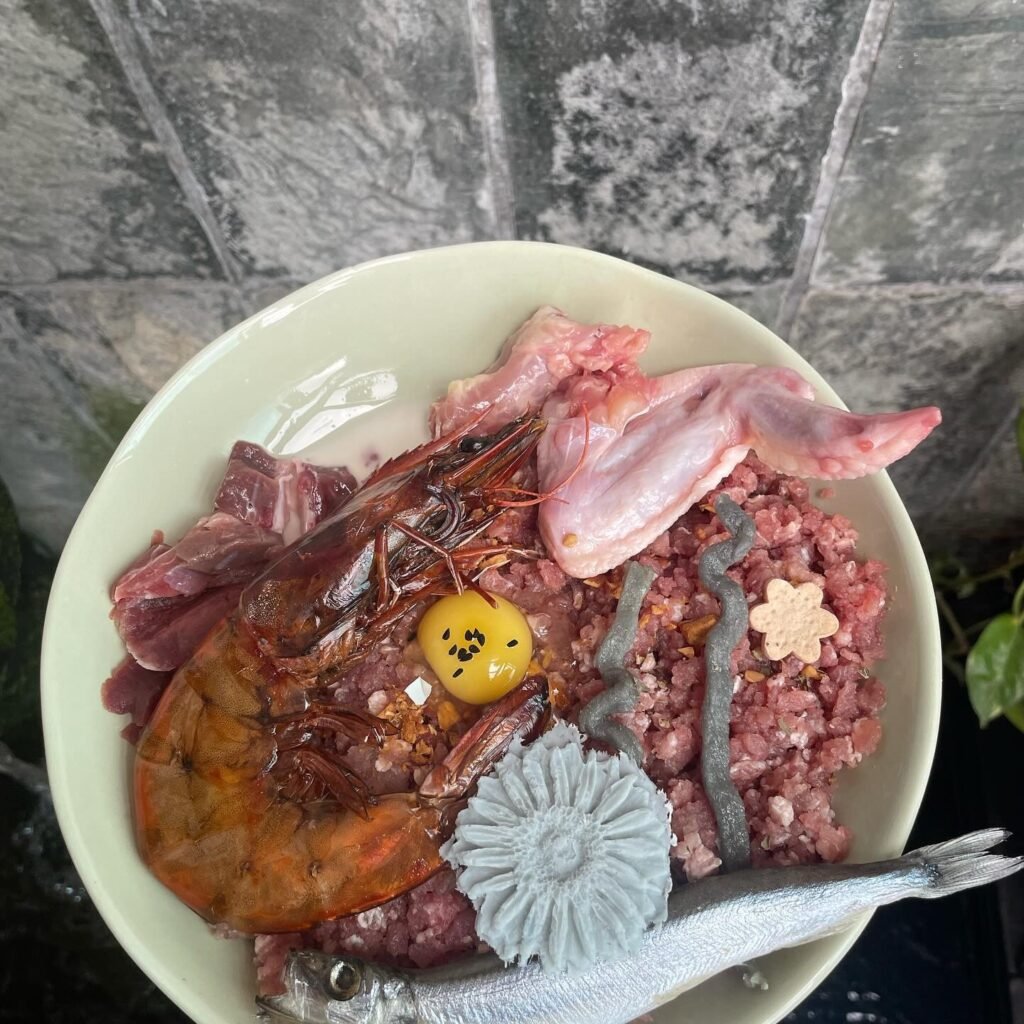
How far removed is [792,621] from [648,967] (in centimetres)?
41

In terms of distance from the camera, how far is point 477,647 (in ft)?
3.43

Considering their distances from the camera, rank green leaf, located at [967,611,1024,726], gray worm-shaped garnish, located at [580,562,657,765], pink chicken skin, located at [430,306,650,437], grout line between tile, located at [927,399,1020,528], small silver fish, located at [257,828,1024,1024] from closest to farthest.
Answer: small silver fish, located at [257,828,1024,1024]
gray worm-shaped garnish, located at [580,562,657,765]
pink chicken skin, located at [430,306,650,437]
green leaf, located at [967,611,1024,726]
grout line between tile, located at [927,399,1020,528]

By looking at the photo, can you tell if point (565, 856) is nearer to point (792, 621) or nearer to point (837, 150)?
point (792, 621)

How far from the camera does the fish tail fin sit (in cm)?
91

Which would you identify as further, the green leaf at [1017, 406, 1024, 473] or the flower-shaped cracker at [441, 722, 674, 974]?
the green leaf at [1017, 406, 1024, 473]

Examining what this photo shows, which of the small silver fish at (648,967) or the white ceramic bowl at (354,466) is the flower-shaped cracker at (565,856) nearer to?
the small silver fish at (648,967)

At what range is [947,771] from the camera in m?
1.63

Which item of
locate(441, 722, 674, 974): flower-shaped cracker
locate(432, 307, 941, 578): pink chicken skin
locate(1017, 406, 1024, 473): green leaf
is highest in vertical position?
locate(432, 307, 941, 578): pink chicken skin

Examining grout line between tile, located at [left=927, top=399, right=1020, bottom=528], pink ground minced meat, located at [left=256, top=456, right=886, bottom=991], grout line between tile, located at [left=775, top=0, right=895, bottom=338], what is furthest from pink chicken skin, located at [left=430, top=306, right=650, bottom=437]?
grout line between tile, located at [left=927, top=399, right=1020, bottom=528]

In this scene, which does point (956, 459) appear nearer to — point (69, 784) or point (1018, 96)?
point (1018, 96)

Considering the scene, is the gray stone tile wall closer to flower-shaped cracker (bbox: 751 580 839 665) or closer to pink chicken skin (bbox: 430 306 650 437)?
pink chicken skin (bbox: 430 306 650 437)

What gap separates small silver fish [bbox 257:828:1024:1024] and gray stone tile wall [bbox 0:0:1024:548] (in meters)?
0.81

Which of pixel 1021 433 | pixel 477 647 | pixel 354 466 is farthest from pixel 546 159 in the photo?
pixel 1021 433

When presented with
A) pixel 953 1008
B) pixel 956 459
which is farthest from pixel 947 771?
pixel 956 459
